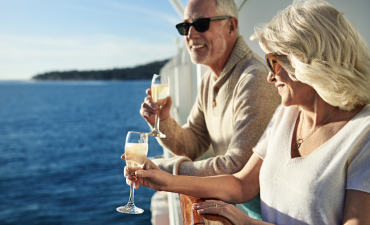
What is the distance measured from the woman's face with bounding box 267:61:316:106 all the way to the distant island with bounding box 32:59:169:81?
70.3 m

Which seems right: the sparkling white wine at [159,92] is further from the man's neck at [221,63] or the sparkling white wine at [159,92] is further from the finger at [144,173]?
the finger at [144,173]

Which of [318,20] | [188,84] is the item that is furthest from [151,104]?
[188,84]

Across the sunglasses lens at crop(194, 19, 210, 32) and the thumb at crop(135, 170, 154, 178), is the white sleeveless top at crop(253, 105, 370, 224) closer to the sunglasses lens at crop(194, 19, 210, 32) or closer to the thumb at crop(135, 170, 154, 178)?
the thumb at crop(135, 170, 154, 178)

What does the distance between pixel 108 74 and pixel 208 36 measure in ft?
312

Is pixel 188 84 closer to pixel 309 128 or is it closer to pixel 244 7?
pixel 244 7

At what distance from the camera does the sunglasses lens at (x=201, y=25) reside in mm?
2441

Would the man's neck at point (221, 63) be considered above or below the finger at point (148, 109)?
above

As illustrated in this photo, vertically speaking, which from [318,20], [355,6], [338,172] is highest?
[355,6]

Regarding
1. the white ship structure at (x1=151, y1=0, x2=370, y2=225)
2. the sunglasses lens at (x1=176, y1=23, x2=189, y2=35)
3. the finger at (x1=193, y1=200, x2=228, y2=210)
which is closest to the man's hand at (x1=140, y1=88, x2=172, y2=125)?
the sunglasses lens at (x1=176, y1=23, x2=189, y2=35)

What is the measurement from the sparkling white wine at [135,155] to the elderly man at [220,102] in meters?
0.36

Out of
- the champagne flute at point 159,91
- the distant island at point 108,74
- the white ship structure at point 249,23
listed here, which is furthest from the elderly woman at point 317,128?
the distant island at point 108,74

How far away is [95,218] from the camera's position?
23672 mm

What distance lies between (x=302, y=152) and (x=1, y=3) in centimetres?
11668

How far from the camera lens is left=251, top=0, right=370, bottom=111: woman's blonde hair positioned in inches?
52.0
